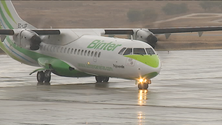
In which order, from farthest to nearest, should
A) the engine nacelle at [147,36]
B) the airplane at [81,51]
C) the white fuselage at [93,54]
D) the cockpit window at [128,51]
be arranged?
the engine nacelle at [147,36]
the cockpit window at [128,51]
the airplane at [81,51]
the white fuselage at [93,54]

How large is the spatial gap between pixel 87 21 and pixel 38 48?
348 ft

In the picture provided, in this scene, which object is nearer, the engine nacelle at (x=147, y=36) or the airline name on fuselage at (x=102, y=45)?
the airline name on fuselage at (x=102, y=45)

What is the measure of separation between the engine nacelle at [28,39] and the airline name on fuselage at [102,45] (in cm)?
313

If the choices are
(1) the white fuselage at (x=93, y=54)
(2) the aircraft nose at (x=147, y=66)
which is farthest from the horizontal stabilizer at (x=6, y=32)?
(2) the aircraft nose at (x=147, y=66)

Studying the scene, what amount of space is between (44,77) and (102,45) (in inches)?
174

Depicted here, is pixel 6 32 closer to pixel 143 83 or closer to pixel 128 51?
pixel 128 51

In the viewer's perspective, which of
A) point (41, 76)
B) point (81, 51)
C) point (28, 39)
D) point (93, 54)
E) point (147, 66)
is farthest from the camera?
point (41, 76)

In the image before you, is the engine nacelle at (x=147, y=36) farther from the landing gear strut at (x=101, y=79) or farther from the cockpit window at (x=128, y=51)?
the cockpit window at (x=128, y=51)

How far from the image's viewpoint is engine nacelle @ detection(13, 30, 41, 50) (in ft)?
100

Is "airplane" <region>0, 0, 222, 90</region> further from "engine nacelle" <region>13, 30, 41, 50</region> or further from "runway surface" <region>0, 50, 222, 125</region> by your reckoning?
"runway surface" <region>0, 50, 222, 125</region>

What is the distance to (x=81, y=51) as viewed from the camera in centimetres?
2991

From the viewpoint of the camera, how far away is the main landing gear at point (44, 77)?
102 feet

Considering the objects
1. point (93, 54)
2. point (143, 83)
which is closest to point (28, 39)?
point (93, 54)

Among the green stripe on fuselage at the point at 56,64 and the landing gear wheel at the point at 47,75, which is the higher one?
the green stripe on fuselage at the point at 56,64
